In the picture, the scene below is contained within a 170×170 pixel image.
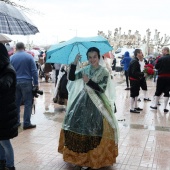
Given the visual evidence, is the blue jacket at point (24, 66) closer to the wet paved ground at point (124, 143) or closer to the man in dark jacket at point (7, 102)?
the wet paved ground at point (124, 143)

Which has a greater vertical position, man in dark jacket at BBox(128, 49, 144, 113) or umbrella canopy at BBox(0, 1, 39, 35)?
umbrella canopy at BBox(0, 1, 39, 35)

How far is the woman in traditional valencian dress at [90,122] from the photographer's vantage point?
4156mm

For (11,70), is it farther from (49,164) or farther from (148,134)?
(148,134)

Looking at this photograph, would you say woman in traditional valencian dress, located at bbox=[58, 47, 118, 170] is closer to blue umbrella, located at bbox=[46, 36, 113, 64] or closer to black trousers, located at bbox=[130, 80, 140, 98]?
blue umbrella, located at bbox=[46, 36, 113, 64]

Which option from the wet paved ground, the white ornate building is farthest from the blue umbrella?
the white ornate building

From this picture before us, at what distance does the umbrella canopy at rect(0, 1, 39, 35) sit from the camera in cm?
418

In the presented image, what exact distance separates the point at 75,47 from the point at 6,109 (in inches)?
65.0

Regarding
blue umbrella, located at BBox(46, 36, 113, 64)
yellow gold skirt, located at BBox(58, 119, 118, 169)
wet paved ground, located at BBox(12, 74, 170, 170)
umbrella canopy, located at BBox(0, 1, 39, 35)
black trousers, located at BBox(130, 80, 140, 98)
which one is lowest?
wet paved ground, located at BBox(12, 74, 170, 170)

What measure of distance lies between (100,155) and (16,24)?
2.17 meters

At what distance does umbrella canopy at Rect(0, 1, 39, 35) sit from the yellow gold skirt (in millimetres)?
1696

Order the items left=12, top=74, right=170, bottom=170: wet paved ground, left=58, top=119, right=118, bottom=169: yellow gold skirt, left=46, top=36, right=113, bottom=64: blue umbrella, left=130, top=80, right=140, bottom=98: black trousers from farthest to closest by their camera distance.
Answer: left=130, top=80, right=140, bottom=98: black trousers < left=46, top=36, right=113, bottom=64: blue umbrella < left=12, top=74, right=170, bottom=170: wet paved ground < left=58, top=119, right=118, bottom=169: yellow gold skirt

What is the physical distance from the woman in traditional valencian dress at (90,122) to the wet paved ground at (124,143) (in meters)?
0.35

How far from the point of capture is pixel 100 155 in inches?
163

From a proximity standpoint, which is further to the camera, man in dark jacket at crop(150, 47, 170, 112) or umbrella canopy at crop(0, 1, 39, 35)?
man in dark jacket at crop(150, 47, 170, 112)
